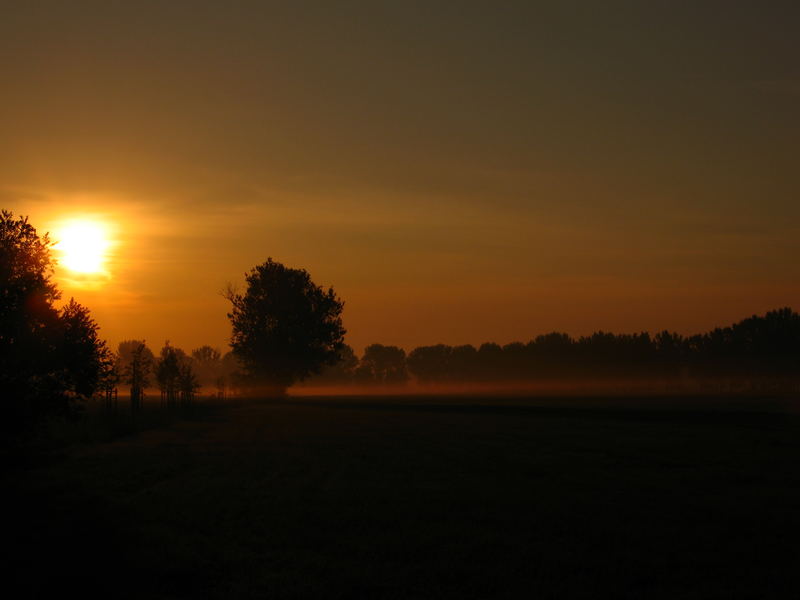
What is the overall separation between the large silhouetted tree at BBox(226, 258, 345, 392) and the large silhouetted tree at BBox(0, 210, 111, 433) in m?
89.3

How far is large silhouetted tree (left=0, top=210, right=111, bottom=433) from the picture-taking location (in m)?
26.5

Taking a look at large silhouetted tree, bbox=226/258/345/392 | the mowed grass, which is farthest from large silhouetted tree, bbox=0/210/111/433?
large silhouetted tree, bbox=226/258/345/392

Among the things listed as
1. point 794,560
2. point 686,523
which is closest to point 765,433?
point 686,523

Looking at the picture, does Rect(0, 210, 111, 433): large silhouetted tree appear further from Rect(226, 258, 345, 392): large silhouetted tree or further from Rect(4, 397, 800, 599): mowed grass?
Rect(226, 258, 345, 392): large silhouetted tree

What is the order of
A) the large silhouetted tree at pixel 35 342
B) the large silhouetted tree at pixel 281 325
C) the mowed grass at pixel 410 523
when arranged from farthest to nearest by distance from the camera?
the large silhouetted tree at pixel 281 325, the large silhouetted tree at pixel 35 342, the mowed grass at pixel 410 523

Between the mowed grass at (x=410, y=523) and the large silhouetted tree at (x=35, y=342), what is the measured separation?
2.68 meters

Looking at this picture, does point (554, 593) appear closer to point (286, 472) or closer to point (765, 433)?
point (286, 472)

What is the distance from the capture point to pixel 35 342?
101ft

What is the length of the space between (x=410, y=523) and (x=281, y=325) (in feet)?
370

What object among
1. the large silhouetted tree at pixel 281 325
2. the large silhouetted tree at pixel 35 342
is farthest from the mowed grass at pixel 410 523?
the large silhouetted tree at pixel 281 325

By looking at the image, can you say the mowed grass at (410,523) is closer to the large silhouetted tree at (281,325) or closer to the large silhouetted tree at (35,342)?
the large silhouetted tree at (35,342)

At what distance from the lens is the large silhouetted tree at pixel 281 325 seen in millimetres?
128250

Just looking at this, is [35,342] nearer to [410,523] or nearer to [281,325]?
[410,523]

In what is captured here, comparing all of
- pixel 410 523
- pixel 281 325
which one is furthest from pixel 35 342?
pixel 281 325
